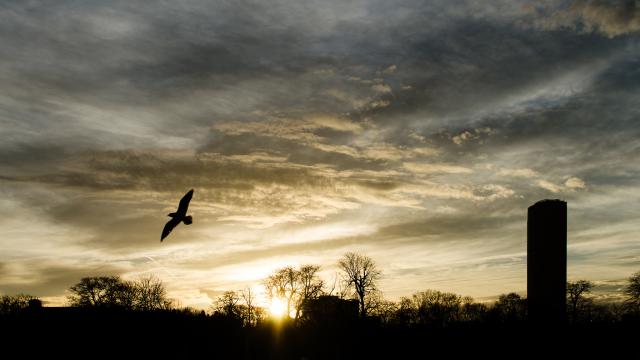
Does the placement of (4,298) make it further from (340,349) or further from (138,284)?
(340,349)

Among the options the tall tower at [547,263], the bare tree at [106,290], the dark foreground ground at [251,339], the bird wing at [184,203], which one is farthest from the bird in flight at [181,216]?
the bare tree at [106,290]

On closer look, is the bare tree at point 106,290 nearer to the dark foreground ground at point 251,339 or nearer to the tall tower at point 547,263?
the dark foreground ground at point 251,339

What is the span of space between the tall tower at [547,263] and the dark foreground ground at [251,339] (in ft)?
24.9

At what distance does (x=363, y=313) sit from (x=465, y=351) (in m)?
28.9

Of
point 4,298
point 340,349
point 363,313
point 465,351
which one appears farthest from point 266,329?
point 4,298

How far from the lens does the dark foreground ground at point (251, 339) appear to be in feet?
94.6

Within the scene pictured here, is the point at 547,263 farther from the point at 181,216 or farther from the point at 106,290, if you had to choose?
the point at 106,290

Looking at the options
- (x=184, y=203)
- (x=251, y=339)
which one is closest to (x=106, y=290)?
(x=251, y=339)

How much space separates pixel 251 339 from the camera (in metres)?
53.1

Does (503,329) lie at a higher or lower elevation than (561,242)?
lower

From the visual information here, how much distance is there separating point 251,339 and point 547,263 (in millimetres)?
42559

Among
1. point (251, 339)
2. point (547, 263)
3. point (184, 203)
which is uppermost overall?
point (184, 203)

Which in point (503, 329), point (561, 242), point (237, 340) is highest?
point (561, 242)

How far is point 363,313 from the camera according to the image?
6044 centimetres
